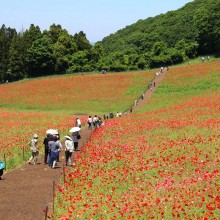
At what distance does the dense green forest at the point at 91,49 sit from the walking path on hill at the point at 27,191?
78108 mm

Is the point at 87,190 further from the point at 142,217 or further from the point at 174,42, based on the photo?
the point at 174,42

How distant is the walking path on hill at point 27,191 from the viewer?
13.9 meters

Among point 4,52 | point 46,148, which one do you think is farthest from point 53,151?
point 4,52

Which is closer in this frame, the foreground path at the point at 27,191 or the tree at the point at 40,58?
the foreground path at the point at 27,191

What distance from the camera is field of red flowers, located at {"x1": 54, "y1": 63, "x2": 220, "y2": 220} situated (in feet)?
42.2

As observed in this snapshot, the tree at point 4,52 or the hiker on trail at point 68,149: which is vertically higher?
the tree at point 4,52

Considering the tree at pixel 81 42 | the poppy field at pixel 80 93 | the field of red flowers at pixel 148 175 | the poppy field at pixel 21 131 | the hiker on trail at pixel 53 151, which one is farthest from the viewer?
the tree at pixel 81 42

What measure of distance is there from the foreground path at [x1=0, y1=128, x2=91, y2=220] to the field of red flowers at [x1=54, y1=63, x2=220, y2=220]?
0.68 metres

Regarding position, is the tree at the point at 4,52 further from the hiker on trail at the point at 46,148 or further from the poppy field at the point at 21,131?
the hiker on trail at the point at 46,148

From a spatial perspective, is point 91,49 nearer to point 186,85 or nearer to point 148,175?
point 186,85

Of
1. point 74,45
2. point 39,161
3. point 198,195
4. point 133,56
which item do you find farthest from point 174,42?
point 198,195

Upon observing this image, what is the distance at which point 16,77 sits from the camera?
100m

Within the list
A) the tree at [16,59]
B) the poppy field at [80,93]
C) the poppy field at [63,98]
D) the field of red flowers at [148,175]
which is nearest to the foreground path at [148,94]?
the poppy field at [80,93]

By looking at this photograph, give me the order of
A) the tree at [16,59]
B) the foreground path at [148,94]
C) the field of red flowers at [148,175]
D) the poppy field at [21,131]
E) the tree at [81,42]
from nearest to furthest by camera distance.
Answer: the field of red flowers at [148,175] → the poppy field at [21,131] → the foreground path at [148,94] → the tree at [16,59] → the tree at [81,42]
